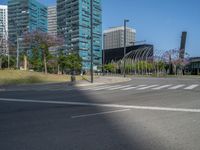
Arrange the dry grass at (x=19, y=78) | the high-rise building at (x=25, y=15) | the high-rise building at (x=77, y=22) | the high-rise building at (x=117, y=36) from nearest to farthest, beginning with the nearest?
the dry grass at (x=19, y=78), the high-rise building at (x=25, y=15), the high-rise building at (x=77, y=22), the high-rise building at (x=117, y=36)

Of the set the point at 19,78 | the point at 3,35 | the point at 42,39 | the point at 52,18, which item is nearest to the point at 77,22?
the point at 3,35

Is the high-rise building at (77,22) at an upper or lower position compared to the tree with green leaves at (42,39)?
upper

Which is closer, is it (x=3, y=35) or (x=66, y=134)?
(x=66, y=134)

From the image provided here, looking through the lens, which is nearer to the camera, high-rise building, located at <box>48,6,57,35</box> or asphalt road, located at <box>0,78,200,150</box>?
asphalt road, located at <box>0,78,200,150</box>

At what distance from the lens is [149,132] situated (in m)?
8.19

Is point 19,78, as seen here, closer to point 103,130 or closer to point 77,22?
point 103,130

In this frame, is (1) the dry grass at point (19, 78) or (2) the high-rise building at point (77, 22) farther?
(2) the high-rise building at point (77, 22)

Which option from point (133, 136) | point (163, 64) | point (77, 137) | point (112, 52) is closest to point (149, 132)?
point (133, 136)

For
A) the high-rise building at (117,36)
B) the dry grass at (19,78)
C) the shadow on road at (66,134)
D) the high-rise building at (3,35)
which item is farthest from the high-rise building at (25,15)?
the high-rise building at (117,36)

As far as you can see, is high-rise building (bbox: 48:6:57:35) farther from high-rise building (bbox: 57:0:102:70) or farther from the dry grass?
the dry grass

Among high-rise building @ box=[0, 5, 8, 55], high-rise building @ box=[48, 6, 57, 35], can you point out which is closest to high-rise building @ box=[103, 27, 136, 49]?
high-rise building @ box=[48, 6, 57, 35]

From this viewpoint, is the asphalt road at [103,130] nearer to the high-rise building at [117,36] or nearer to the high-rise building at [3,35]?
the high-rise building at [3,35]

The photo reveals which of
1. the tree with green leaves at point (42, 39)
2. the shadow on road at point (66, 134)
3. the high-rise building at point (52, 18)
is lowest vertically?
the shadow on road at point (66, 134)

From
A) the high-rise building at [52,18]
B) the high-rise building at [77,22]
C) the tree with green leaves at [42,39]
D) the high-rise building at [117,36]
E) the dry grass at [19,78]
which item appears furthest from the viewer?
the high-rise building at [117,36]
